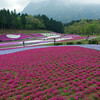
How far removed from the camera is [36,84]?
6086 mm

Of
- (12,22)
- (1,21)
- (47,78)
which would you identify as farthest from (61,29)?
(47,78)

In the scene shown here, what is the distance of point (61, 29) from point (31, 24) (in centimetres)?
2740

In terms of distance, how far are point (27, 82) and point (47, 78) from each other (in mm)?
1228

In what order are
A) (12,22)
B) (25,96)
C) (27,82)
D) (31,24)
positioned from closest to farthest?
(25,96), (27,82), (12,22), (31,24)

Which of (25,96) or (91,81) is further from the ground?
(91,81)

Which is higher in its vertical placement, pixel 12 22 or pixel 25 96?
pixel 12 22

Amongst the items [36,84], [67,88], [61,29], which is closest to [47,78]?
[36,84]

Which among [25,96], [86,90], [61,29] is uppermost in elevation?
[61,29]

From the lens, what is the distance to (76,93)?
4773 mm

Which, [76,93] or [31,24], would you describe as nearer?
[76,93]

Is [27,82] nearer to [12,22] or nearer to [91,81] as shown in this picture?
[91,81]

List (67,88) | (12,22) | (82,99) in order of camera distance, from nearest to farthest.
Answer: (82,99) → (67,88) → (12,22)

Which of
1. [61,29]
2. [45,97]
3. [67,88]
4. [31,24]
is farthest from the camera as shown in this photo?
[61,29]

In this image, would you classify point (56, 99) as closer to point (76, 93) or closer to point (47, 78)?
point (76, 93)
